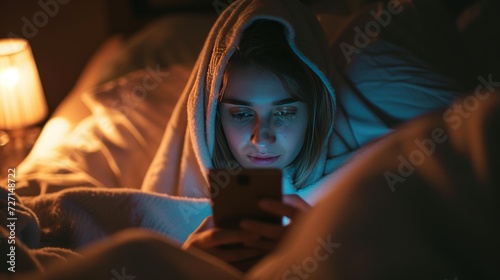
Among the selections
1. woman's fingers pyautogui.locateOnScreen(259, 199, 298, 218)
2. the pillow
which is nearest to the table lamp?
the pillow

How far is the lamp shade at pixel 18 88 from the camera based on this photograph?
1493mm

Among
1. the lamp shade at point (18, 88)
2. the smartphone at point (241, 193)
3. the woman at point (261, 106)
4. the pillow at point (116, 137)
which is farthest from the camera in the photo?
the lamp shade at point (18, 88)

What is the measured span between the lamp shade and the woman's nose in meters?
0.89

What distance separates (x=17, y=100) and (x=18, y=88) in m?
0.04

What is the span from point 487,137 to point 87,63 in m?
1.67

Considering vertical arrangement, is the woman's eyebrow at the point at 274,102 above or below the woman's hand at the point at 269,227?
above

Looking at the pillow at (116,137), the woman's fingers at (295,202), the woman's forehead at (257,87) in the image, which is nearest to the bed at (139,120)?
the pillow at (116,137)

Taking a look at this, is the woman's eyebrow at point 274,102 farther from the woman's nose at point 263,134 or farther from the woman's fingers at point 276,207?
the woman's fingers at point 276,207

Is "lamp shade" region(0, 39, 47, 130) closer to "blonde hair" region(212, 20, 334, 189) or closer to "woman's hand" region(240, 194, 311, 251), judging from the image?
"blonde hair" region(212, 20, 334, 189)

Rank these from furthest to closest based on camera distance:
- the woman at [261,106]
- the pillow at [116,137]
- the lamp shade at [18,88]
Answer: the lamp shade at [18,88] < the pillow at [116,137] < the woman at [261,106]

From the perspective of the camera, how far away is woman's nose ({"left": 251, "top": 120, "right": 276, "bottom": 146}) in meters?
0.94

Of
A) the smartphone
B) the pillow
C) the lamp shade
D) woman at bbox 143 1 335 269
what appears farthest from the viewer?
the lamp shade

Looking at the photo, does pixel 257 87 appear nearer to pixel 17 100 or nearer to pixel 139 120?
pixel 139 120

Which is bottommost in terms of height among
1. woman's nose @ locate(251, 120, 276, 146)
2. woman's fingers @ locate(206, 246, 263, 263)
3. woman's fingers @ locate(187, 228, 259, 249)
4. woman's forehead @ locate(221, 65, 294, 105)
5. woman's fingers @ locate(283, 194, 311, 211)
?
woman's fingers @ locate(206, 246, 263, 263)
